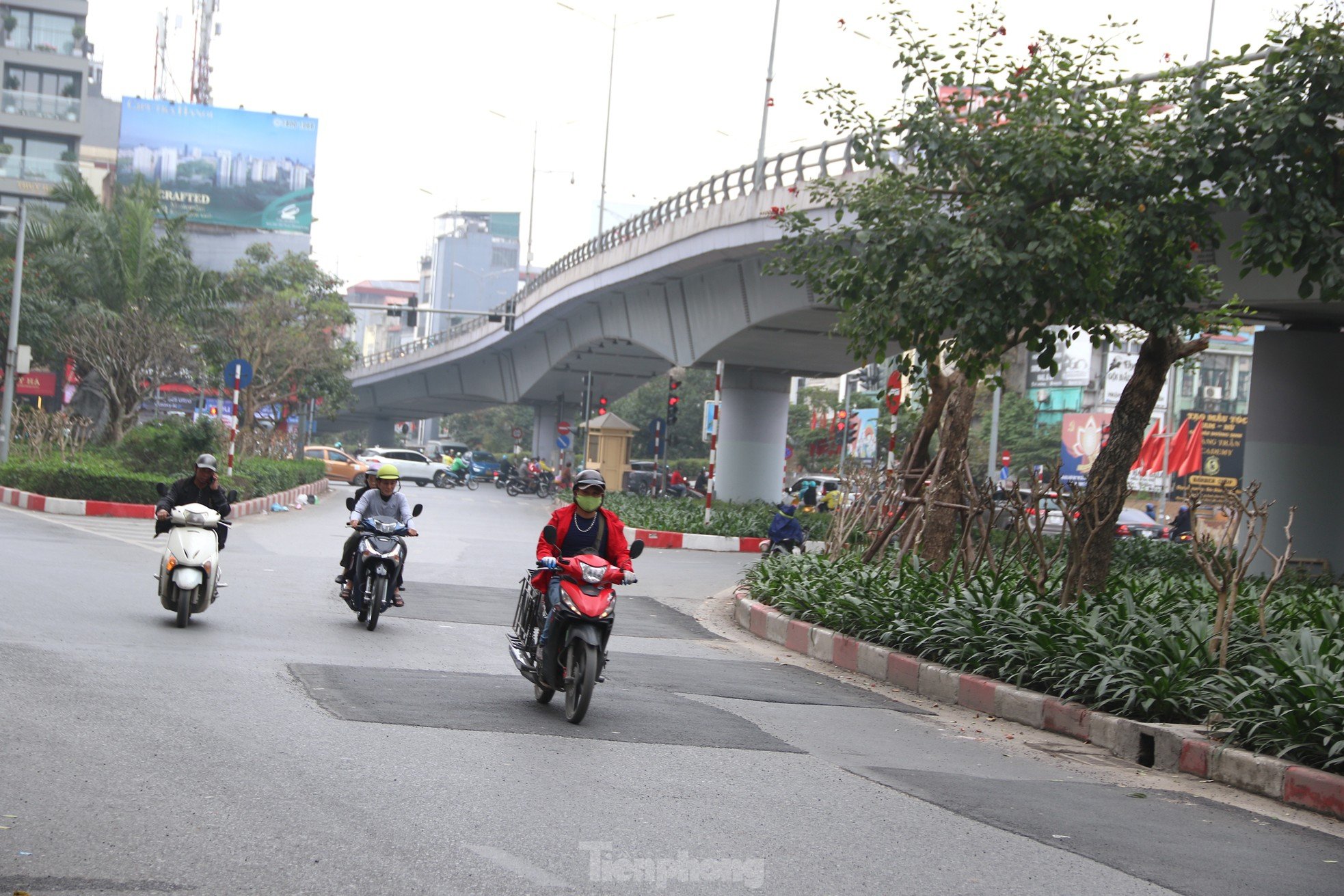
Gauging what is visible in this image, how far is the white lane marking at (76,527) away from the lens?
16.8 m

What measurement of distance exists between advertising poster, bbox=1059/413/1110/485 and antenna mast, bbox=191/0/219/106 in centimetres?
5059

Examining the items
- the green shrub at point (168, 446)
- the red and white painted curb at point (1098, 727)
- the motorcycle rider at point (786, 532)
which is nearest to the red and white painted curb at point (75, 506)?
the green shrub at point (168, 446)

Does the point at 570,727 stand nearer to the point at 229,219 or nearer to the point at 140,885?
the point at 140,885

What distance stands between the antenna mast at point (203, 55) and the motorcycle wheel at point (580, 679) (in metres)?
73.0

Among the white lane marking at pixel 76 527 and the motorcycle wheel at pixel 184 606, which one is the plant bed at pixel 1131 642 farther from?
the white lane marking at pixel 76 527

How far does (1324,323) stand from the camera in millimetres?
18656

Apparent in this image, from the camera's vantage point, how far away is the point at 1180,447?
4462 cm

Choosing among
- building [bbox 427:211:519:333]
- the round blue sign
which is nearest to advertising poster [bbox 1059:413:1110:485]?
the round blue sign

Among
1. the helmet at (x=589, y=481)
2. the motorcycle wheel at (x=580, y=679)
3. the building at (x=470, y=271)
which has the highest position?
the building at (x=470, y=271)

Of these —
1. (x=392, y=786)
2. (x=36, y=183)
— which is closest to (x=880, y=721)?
(x=392, y=786)

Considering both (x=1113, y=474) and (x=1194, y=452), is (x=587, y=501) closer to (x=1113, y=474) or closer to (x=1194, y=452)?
(x=1113, y=474)

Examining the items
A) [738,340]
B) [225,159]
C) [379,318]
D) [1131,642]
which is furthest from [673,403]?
[379,318]

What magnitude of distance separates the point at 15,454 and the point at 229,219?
38.5 meters

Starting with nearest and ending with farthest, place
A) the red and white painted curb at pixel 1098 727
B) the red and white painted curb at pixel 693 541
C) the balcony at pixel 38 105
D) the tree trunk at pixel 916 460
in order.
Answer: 1. the red and white painted curb at pixel 1098 727
2. the tree trunk at pixel 916 460
3. the red and white painted curb at pixel 693 541
4. the balcony at pixel 38 105
